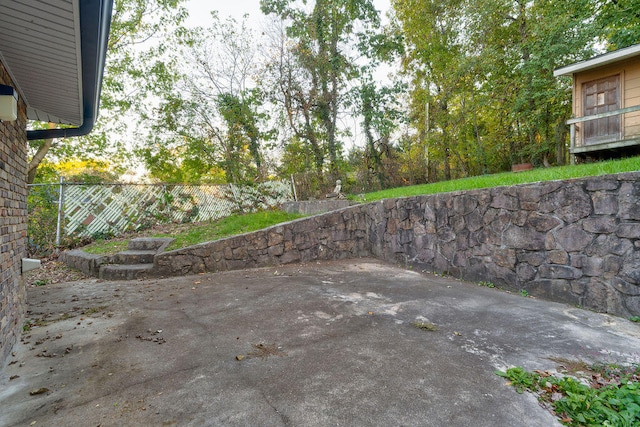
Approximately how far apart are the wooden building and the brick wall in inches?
355

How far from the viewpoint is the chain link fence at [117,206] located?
6.43 meters

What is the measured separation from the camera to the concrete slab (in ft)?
5.48

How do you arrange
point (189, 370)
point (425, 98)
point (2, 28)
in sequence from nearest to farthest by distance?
point (2, 28)
point (189, 370)
point (425, 98)

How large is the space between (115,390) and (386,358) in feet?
5.75

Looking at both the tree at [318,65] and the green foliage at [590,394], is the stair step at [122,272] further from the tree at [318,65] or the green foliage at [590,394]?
the tree at [318,65]

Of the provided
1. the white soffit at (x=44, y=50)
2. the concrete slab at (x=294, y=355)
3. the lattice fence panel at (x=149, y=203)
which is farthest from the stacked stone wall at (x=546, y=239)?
the lattice fence panel at (x=149, y=203)

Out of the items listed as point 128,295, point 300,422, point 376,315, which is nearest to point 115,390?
point 300,422

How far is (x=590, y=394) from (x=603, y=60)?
838 centimetres

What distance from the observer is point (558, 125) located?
11.1m

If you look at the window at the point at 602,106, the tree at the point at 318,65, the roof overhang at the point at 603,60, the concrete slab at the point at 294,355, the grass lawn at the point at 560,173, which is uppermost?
the tree at the point at 318,65

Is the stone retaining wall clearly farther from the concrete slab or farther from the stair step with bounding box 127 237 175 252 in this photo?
the stair step with bounding box 127 237 175 252

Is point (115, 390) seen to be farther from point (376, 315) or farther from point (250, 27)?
point (250, 27)

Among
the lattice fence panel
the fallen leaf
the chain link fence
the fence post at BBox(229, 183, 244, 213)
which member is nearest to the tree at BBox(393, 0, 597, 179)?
the lattice fence panel

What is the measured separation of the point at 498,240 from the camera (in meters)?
4.11
